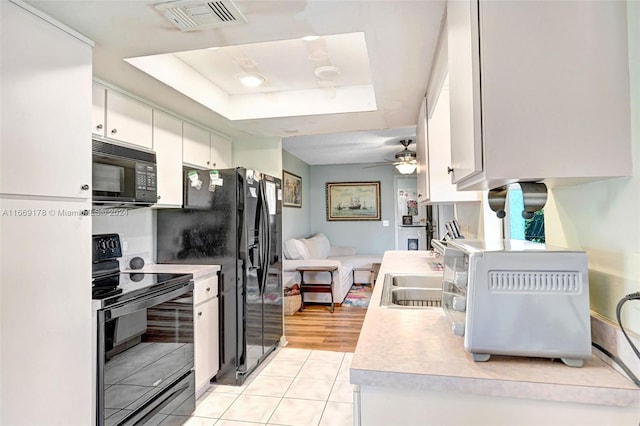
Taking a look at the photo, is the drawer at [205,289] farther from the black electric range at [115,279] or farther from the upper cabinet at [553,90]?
the upper cabinet at [553,90]

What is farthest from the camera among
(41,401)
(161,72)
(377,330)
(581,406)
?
(161,72)

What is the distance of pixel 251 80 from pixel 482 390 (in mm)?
2508

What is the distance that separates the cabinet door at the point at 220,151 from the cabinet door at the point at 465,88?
2.47 m

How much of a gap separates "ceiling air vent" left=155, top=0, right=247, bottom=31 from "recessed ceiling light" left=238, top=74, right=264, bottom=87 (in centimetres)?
112

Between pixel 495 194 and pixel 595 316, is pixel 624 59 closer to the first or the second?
pixel 495 194

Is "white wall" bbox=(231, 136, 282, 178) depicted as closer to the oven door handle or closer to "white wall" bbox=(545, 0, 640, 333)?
the oven door handle

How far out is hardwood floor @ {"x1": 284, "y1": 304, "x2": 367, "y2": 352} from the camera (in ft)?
11.9

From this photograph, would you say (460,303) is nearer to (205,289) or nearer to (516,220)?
(516,220)

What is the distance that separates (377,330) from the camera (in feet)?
4.25

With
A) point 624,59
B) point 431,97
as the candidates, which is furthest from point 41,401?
point 431,97

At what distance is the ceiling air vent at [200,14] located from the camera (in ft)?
4.64

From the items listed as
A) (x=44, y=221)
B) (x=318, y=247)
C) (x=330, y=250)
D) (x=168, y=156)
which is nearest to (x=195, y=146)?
(x=168, y=156)

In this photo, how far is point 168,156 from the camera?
2.70 metres

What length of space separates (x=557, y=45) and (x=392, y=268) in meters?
1.87
